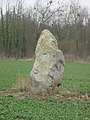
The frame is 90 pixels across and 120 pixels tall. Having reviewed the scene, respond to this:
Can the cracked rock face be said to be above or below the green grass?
above

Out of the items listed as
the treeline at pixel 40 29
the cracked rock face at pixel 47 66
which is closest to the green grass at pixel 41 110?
the cracked rock face at pixel 47 66

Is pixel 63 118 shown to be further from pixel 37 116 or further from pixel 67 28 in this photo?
pixel 67 28

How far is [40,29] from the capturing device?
6944 cm

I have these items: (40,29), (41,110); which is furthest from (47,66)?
(40,29)

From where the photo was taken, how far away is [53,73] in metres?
13.1

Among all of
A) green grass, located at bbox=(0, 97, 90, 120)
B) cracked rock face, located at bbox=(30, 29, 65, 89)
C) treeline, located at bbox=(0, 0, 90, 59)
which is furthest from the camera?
treeline, located at bbox=(0, 0, 90, 59)

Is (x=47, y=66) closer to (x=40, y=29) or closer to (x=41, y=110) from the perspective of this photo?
(x=41, y=110)

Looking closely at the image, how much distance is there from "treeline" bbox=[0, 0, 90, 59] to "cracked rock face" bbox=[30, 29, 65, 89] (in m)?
48.7

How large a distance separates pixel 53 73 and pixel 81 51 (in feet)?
175

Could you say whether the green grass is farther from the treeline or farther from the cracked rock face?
the treeline

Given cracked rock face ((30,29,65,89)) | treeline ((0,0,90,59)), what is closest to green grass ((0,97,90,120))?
cracked rock face ((30,29,65,89))

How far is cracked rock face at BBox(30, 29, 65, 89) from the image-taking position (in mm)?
12867

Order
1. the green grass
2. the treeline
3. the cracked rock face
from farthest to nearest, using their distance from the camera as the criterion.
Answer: the treeline
the cracked rock face
the green grass

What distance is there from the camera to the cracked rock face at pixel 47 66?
12.9 metres
